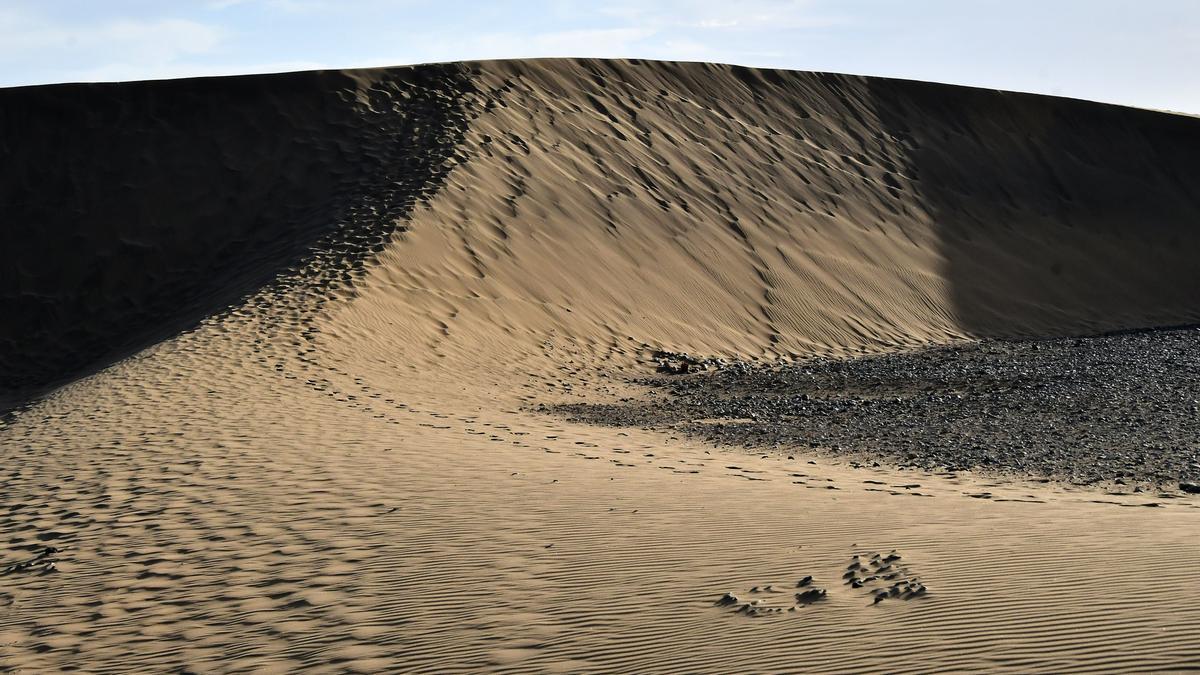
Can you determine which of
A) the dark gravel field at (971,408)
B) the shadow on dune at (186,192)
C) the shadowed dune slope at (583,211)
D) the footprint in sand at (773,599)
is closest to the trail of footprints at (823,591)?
the footprint in sand at (773,599)

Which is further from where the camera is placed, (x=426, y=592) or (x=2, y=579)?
(x=2, y=579)

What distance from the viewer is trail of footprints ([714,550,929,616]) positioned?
5352 millimetres

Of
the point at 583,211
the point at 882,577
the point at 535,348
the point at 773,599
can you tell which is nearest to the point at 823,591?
the point at 773,599

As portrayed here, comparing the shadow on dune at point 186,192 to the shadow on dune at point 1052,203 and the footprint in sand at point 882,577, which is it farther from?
the footprint in sand at point 882,577

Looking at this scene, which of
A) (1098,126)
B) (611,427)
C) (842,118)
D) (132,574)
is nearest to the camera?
(132,574)

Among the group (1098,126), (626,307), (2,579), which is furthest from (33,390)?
(1098,126)

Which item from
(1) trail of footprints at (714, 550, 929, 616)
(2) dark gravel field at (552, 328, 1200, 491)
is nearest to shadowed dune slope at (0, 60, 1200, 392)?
(2) dark gravel field at (552, 328, 1200, 491)

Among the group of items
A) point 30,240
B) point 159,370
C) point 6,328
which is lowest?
point 159,370

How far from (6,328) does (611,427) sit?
46.7ft

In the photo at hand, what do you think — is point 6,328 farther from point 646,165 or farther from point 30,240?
point 646,165

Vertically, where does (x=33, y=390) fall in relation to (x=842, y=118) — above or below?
below

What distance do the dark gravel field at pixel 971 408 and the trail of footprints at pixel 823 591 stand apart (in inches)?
157

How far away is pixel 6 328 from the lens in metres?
21.3

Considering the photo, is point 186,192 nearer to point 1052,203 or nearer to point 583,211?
point 583,211
